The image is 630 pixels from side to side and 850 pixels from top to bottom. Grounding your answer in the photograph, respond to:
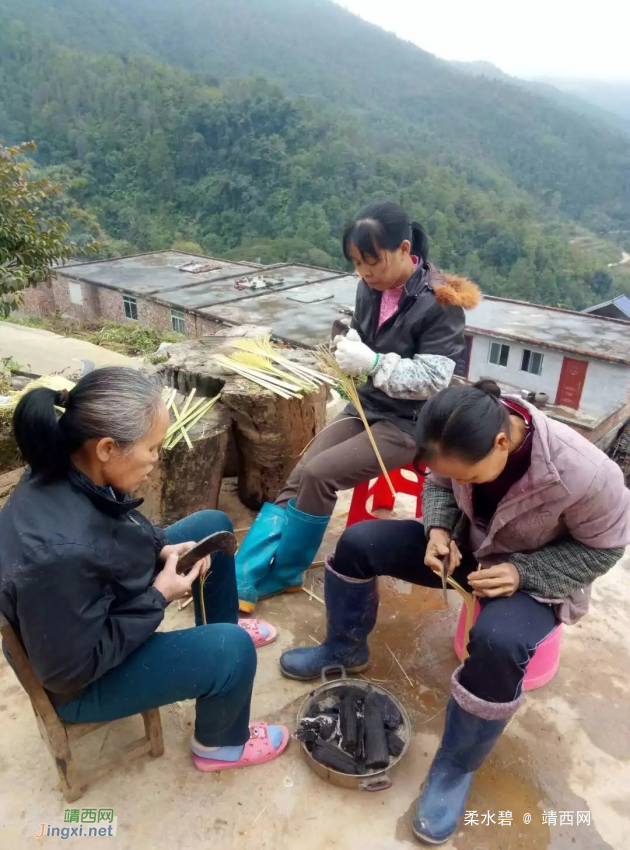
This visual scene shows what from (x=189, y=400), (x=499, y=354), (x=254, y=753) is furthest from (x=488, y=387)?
(x=499, y=354)

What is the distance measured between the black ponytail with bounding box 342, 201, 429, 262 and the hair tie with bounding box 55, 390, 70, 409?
144 cm

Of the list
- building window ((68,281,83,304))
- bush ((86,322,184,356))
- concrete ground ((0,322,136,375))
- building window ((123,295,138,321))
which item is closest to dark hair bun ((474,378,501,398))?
concrete ground ((0,322,136,375))

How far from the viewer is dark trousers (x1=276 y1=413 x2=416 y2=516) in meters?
2.55

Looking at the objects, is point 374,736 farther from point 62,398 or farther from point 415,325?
point 415,325

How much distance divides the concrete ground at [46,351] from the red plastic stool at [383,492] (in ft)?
14.3

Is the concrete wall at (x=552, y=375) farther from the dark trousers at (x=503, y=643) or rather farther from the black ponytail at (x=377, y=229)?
the dark trousers at (x=503, y=643)

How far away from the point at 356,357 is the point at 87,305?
74.6ft

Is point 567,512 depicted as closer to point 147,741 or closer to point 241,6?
point 147,741

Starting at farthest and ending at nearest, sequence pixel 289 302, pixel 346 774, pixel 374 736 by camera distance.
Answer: pixel 289 302
pixel 374 736
pixel 346 774

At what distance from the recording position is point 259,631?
98.2 inches

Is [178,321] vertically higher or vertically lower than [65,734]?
lower

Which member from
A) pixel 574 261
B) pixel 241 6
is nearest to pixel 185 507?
pixel 574 261

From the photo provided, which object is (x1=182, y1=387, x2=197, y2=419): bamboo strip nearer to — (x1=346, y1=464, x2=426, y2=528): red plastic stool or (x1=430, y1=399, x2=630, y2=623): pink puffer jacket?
(x1=346, y1=464, x2=426, y2=528): red plastic stool

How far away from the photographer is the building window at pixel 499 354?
1697 centimetres
